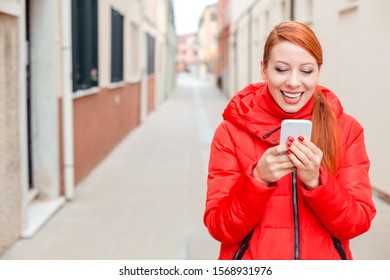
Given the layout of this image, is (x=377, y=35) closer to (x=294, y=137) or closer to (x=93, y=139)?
(x=93, y=139)

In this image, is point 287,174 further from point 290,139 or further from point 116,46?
point 116,46

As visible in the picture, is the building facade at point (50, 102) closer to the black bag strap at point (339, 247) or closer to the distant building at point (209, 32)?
the black bag strap at point (339, 247)

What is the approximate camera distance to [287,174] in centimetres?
167

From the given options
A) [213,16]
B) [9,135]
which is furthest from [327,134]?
[213,16]

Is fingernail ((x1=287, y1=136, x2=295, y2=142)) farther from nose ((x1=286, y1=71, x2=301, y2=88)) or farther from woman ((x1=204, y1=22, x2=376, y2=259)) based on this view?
nose ((x1=286, y1=71, x2=301, y2=88))

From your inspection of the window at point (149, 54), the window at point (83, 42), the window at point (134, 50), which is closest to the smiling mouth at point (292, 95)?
the window at point (83, 42)

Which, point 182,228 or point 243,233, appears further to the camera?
point 182,228

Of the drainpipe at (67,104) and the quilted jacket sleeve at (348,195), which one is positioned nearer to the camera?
the quilted jacket sleeve at (348,195)

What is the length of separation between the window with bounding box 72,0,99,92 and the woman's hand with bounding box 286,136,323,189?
6.43m

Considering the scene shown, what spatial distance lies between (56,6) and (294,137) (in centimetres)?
571

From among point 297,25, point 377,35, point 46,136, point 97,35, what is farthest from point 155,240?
point 97,35

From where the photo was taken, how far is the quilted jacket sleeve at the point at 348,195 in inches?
64.0

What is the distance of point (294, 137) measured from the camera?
154 cm

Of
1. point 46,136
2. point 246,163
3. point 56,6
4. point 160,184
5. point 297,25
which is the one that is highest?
point 56,6
